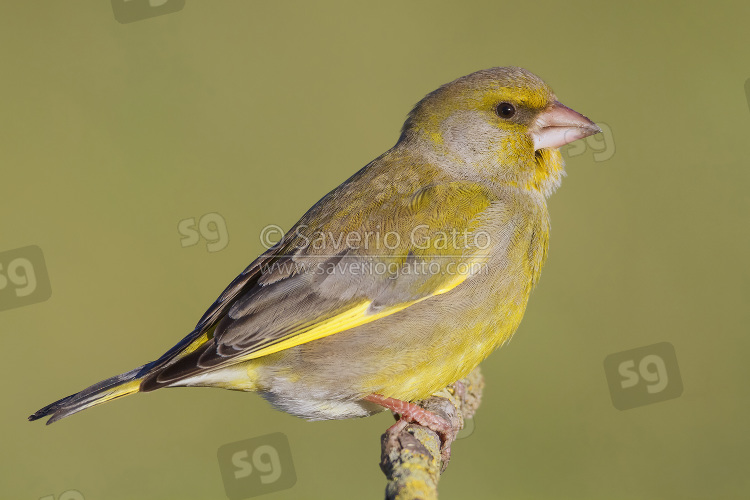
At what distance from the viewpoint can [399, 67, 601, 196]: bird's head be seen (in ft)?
12.9

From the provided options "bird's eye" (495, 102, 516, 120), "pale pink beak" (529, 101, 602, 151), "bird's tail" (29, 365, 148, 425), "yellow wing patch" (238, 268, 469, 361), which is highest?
"bird's eye" (495, 102, 516, 120)

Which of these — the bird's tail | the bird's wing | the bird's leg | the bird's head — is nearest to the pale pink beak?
the bird's head

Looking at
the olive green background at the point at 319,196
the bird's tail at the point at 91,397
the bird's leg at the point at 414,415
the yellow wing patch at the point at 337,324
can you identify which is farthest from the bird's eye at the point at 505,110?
the olive green background at the point at 319,196

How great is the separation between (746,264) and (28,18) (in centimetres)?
753

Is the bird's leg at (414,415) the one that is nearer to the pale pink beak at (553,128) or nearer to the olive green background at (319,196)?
the pale pink beak at (553,128)

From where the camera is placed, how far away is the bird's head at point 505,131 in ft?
12.9

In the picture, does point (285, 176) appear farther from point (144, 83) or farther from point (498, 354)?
point (498, 354)

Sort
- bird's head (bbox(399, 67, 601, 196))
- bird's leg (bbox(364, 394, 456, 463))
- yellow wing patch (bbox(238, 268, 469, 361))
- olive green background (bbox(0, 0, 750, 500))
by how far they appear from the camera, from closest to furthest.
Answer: yellow wing patch (bbox(238, 268, 469, 361)) → bird's leg (bbox(364, 394, 456, 463)) → bird's head (bbox(399, 67, 601, 196)) → olive green background (bbox(0, 0, 750, 500))

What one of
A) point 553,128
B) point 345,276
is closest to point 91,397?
point 345,276

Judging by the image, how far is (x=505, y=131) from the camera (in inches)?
155

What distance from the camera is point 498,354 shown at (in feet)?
22.9

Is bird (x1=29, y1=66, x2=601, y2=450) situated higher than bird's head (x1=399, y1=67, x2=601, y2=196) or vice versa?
bird's head (x1=399, y1=67, x2=601, y2=196)

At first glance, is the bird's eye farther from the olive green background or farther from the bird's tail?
the olive green background

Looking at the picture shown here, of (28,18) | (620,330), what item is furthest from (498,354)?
(28,18)
